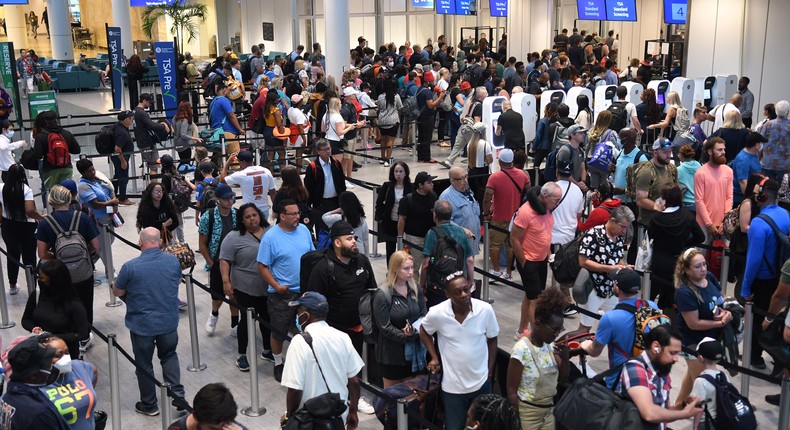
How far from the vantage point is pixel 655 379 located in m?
4.81

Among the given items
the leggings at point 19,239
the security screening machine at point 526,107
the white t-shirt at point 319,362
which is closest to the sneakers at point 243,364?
the white t-shirt at point 319,362

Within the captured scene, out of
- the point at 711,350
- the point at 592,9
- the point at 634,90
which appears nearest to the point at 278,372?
the point at 711,350

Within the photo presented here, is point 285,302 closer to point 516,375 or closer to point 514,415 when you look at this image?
point 516,375

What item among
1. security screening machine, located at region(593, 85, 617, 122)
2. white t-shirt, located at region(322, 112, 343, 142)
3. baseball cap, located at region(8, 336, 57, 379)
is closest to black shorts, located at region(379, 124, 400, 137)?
white t-shirt, located at region(322, 112, 343, 142)

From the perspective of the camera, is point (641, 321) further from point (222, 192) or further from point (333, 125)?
point (333, 125)

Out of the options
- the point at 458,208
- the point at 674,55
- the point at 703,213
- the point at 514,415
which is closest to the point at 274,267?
the point at 458,208

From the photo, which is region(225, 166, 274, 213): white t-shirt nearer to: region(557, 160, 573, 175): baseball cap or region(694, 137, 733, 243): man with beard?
region(557, 160, 573, 175): baseball cap

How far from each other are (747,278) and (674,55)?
20043 millimetres

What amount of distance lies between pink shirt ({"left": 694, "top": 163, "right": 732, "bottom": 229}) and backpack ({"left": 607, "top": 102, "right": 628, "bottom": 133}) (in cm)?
434

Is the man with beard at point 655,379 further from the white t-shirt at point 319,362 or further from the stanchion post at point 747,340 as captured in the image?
the stanchion post at point 747,340

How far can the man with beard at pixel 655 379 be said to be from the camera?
453 centimetres

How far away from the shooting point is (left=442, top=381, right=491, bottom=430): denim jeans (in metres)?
5.52

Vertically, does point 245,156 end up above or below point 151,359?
above

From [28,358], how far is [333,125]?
951 cm
